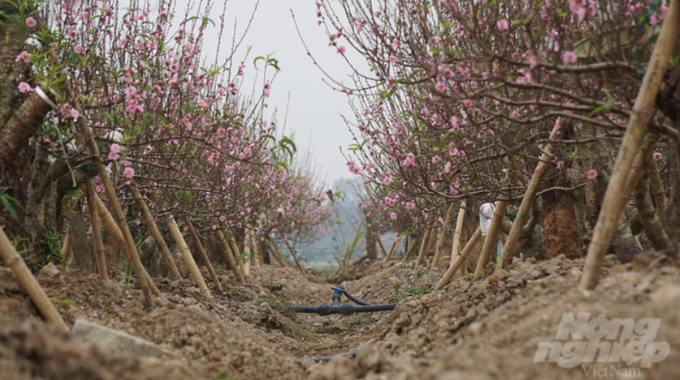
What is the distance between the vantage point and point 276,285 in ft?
28.4

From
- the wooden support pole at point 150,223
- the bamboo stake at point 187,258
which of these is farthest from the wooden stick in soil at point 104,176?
the bamboo stake at point 187,258

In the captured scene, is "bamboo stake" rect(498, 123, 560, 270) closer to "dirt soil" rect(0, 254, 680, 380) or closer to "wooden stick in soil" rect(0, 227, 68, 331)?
"dirt soil" rect(0, 254, 680, 380)

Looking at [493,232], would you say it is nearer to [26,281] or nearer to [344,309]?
[344,309]

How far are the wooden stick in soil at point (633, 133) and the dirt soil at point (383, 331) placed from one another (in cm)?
15

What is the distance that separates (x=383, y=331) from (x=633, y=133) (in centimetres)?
289

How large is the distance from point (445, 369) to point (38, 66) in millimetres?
3242

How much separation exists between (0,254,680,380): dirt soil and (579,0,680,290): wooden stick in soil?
15cm

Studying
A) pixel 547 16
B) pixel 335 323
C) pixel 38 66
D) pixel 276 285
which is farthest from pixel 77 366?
pixel 276 285

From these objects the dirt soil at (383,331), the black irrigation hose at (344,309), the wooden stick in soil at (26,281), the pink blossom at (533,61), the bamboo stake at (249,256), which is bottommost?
the black irrigation hose at (344,309)

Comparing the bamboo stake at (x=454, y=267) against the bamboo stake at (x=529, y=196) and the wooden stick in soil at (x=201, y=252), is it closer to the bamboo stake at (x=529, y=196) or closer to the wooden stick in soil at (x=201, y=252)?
the bamboo stake at (x=529, y=196)

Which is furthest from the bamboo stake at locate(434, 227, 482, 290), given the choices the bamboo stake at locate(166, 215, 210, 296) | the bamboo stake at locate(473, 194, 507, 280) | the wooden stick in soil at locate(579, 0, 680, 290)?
the bamboo stake at locate(166, 215, 210, 296)

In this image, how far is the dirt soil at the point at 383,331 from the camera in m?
1.56

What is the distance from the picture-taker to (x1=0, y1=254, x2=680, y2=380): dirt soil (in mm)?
1560

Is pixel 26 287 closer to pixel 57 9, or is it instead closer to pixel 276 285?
pixel 57 9
